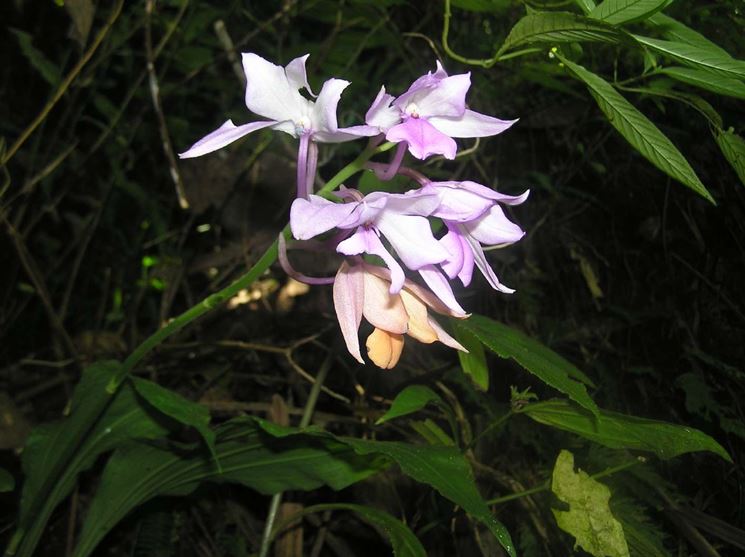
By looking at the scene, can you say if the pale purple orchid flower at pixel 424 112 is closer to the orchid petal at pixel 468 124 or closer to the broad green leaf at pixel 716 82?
the orchid petal at pixel 468 124

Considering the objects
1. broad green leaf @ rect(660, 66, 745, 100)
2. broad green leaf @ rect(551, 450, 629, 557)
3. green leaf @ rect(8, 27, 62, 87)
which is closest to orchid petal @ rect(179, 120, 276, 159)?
broad green leaf @ rect(660, 66, 745, 100)

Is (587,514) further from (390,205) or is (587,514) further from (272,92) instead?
(272,92)

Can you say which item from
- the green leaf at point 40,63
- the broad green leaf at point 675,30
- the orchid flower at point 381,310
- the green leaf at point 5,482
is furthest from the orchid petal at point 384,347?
the green leaf at point 40,63

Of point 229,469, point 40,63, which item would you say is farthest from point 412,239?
point 40,63

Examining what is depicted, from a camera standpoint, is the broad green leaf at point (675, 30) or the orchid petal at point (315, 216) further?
the broad green leaf at point (675, 30)

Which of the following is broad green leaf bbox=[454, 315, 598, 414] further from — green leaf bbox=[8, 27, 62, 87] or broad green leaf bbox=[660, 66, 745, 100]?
green leaf bbox=[8, 27, 62, 87]
